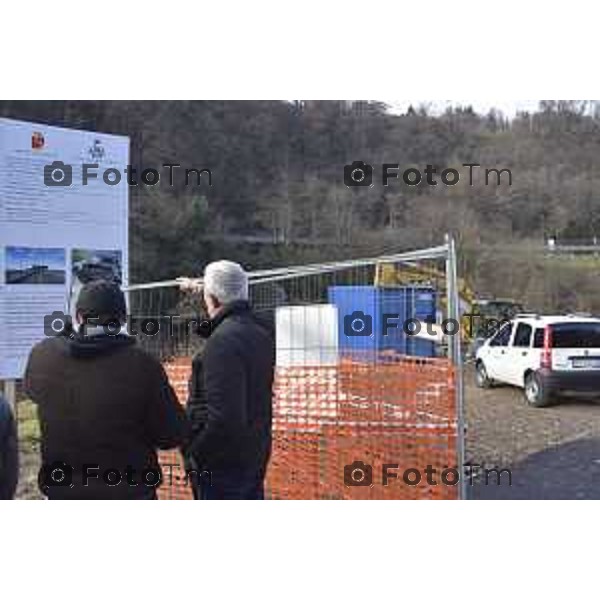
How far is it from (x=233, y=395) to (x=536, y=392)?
10.3 metres

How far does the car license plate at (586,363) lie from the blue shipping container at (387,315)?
5.10 metres

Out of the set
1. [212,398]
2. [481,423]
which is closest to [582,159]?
[481,423]

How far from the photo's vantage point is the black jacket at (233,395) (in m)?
3.25

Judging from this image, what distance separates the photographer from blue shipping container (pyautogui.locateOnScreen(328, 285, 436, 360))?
7.45 m

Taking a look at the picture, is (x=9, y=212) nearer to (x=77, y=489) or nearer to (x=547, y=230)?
(x=77, y=489)

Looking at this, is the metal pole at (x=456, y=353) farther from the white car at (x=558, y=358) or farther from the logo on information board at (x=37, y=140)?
the white car at (x=558, y=358)

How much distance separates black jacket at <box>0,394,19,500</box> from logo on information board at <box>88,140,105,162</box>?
3.29 meters

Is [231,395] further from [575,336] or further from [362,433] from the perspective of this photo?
[575,336]

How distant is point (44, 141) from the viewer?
5.72 metres

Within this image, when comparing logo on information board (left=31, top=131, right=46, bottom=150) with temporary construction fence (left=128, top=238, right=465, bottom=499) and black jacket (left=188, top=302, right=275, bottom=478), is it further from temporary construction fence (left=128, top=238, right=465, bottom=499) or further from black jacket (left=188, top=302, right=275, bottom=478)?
black jacket (left=188, top=302, right=275, bottom=478)

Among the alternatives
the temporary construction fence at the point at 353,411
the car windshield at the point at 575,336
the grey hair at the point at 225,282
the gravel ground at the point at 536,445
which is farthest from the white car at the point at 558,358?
the grey hair at the point at 225,282

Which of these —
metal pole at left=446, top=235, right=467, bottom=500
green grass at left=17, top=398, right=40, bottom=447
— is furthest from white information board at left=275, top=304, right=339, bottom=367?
green grass at left=17, top=398, right=40, bottom=447

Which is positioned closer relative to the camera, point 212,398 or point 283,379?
point 212,398

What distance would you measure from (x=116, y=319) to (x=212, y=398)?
18.6 inches
